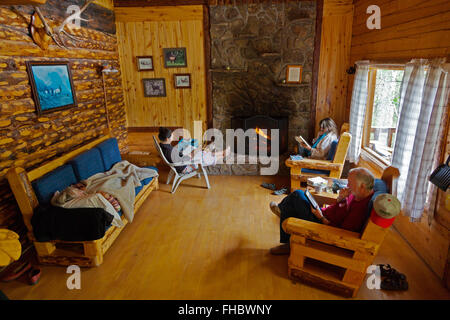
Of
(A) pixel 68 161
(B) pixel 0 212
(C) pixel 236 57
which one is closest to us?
(B) pixel 0 212

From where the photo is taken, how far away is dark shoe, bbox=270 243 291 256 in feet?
9.43

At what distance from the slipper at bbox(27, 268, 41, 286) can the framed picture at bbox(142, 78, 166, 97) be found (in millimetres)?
3376

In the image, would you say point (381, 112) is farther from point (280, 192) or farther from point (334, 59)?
point (280, 192)

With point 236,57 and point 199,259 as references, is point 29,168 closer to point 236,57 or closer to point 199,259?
point 199,259

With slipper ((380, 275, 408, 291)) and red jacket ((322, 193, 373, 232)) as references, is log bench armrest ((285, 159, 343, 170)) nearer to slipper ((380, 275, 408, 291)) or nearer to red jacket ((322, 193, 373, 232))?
red jacket ((322, 193, 373, 232))

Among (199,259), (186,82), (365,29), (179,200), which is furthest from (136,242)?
(365,29)

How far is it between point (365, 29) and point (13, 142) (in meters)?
4.47

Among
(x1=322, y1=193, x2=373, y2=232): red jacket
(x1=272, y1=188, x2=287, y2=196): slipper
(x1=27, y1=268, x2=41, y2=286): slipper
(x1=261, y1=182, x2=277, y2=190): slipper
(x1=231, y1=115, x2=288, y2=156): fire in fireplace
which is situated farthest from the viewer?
(x1=231, y1=115, x2=288, y2=156): fire in fireplace

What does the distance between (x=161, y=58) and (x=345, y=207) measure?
395cm

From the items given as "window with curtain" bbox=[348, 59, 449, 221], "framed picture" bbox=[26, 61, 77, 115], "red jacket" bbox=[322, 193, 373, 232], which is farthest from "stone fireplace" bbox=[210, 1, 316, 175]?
"red jacket" bbox=[322, 193, 373, 232]

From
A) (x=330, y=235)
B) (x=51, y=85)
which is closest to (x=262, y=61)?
(x=51, y=85)

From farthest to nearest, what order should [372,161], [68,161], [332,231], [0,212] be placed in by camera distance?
[372,161], [68,161], [0,212], [332,231]

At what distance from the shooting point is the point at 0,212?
2.71 metres

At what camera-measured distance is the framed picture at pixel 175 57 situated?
4934mm
